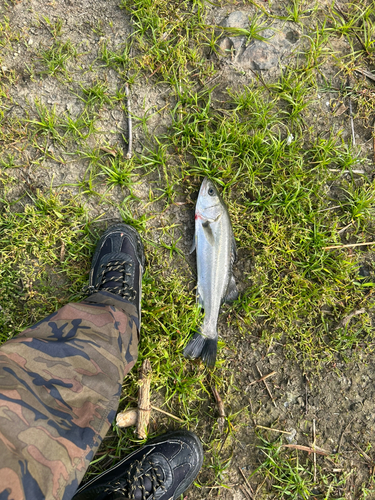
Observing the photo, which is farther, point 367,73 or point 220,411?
point 367,73

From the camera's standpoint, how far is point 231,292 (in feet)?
11.3

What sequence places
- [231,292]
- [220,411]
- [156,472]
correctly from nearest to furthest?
[156,472], [220,411], [231,292]

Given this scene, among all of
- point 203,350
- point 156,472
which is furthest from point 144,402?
point 203,350

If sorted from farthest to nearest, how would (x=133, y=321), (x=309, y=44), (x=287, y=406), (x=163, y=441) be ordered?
(x=309, y=44)
(x=287, y=406)
(x=163, y=441)
(x=133, y=321)

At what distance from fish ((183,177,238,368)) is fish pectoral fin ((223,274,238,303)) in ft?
0.15

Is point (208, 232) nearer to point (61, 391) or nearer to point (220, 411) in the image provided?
point (220, 411)

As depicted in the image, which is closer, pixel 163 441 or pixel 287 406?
pixel 163 441

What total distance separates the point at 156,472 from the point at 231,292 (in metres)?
1.80

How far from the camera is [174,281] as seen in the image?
3.45 metres

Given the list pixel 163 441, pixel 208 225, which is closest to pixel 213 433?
pixel 163 441

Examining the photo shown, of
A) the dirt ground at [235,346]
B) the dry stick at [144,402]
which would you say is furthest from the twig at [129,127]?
the dry stick at [144,402]

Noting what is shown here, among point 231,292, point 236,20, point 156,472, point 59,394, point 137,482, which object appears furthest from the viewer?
point 236,20

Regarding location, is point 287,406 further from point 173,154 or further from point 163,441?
point 173,154

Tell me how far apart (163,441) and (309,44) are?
4363 mm
